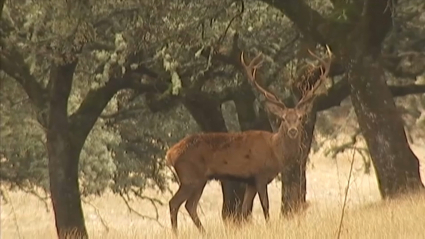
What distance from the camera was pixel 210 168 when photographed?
13.8m

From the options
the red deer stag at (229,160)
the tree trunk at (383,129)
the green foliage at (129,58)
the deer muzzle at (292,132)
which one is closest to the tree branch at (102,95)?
the green foliage at (129,58)

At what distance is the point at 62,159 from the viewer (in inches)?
613

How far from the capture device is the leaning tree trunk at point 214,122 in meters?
15.7

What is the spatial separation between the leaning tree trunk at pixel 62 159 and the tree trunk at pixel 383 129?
16.6 ft

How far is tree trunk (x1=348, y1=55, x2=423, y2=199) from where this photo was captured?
12.1 meters

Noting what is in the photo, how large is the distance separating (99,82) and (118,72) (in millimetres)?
504

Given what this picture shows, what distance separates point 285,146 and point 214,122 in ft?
11.2

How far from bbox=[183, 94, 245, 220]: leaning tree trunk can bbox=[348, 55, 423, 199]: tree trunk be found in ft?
11.5

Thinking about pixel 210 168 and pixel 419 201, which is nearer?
pixel 419 201

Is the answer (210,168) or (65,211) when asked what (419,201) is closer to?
(210,168)

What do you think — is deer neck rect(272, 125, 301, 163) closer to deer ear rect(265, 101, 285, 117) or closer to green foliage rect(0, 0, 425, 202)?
deer ear rect(265, 101, 285, 117)

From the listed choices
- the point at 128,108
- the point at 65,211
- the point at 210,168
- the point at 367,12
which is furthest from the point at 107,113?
the point at 367,12

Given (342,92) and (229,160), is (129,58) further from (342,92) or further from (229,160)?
(342,92)

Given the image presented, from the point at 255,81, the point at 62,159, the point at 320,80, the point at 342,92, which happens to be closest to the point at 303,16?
the point at 320,80
